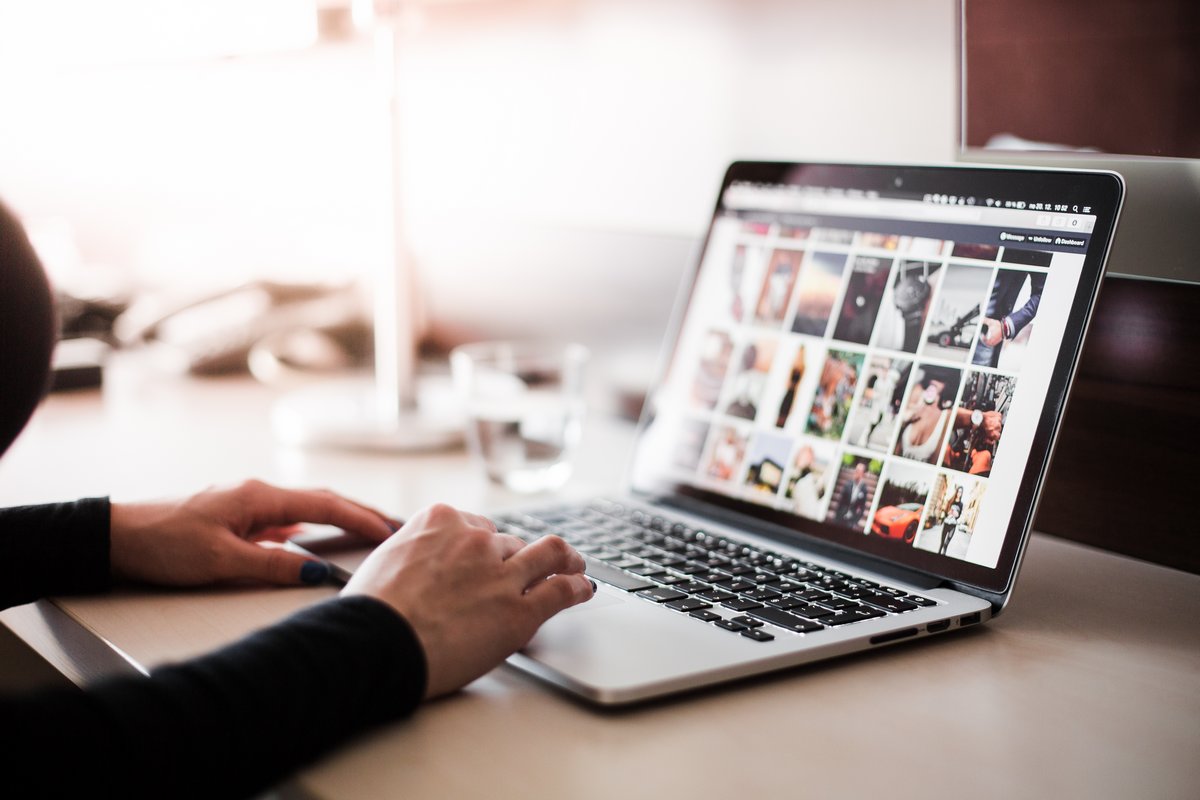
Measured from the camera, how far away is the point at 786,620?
25.5 inches

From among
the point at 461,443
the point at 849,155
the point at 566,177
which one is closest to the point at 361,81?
the point at 566,177

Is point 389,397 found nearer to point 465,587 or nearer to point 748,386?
point 748,386

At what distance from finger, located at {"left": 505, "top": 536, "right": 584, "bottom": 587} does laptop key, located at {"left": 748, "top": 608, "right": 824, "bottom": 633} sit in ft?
0.36

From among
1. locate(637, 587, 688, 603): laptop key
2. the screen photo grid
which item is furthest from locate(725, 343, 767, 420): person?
locate(637, 587, 688, 603): laptop key

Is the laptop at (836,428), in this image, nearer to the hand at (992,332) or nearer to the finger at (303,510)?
the hand at (992,332)

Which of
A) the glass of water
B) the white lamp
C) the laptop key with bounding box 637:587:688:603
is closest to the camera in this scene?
the laptop key with bounding box 637:587:688:603

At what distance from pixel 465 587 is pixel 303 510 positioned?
24cm

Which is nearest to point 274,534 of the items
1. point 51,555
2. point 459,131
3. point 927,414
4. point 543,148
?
point 51,555

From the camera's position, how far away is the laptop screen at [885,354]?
72 centimetres

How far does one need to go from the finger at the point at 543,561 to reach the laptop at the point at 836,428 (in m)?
0.03

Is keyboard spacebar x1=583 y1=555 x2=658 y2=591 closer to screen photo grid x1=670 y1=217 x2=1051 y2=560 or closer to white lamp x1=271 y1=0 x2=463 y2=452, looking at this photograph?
screen photo grid x1=670 y1=217 x2=1051 y2=560

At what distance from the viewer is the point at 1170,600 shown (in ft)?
2.49

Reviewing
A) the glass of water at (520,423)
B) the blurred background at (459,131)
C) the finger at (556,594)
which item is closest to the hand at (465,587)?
the finger at (556,594)

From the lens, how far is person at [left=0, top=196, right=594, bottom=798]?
485 millimetres
